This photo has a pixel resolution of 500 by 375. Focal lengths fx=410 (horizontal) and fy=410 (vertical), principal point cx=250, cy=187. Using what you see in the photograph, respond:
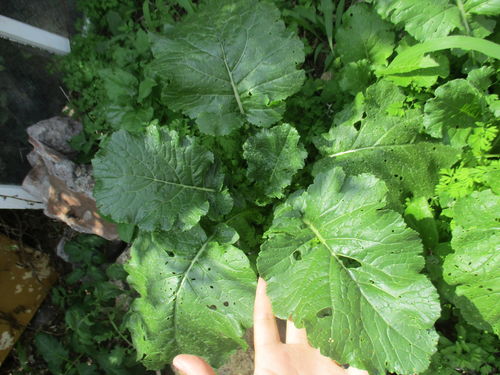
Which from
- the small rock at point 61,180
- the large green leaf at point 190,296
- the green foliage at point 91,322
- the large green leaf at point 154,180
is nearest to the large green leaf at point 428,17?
the large green leaf at point 154,180

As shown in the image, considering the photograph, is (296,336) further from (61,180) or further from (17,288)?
(17,288)

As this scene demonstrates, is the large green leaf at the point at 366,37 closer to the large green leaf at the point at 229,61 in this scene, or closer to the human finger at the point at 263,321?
the large green leaf at the point at 229,61

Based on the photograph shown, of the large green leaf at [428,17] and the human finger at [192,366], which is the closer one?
the human finger at [192,366]

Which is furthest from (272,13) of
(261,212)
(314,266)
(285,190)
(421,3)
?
(314,266)

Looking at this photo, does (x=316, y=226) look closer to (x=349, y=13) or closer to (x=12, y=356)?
(x=349, y=13)

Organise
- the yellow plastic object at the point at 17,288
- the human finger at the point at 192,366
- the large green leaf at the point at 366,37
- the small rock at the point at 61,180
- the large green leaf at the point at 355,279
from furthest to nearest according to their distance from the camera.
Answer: the yellow plastic object at the point at 17,288, the small rock at the point at 61,180, the large green leaf at the point at 366,37, the human finger at the point at 192,366, the large green leaf at the point at 355,279
